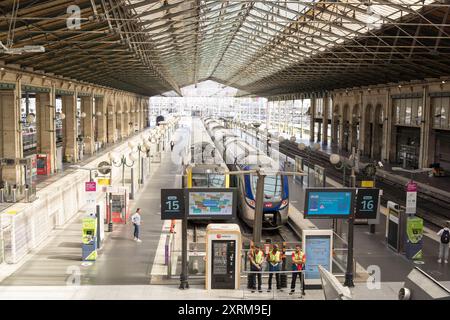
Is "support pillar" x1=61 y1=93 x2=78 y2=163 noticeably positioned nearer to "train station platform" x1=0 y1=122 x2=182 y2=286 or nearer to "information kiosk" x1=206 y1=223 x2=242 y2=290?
"train station platform" x1=0 y1=122 x2=182 y2=286

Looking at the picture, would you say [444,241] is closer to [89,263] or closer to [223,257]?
[223,257]

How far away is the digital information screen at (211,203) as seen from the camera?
13.6 m

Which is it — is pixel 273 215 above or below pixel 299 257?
below

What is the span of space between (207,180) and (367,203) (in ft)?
29.7

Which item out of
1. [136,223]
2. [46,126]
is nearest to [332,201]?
[136,223]

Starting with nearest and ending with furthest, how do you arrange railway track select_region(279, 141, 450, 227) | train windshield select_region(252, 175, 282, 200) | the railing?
the railing → train windshield select_region(252, 175, 282, 200) → railway track select_region(279, 141, 450, 227)

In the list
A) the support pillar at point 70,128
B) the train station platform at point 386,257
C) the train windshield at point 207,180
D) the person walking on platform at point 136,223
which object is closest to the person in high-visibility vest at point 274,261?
the train station platform at point 386,257

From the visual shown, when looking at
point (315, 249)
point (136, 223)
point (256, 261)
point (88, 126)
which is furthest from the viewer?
point (88, 126)

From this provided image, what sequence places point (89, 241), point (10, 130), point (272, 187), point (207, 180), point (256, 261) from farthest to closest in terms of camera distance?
point (10, 130), point (207, 180), point (272, 187), point (89, 241), point (256, 261)

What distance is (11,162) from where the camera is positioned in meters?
27.0

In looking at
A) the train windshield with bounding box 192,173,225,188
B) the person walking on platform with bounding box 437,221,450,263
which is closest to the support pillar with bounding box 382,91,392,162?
the train windshield with bounding box 192,173,225,188

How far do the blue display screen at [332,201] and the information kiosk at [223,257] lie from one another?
229 cm

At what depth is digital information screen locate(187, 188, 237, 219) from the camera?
44.5 feet

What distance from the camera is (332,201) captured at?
13773 mm
